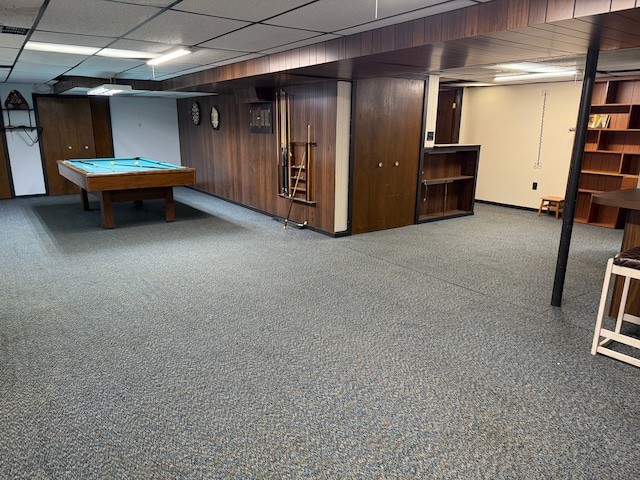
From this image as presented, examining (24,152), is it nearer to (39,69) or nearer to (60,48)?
(39,69)

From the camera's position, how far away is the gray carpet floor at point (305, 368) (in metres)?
2.01

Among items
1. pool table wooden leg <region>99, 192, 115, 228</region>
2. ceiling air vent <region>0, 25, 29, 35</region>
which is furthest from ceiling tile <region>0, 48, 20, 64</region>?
pool table wooden leg <region>99, 192, 115, 228</region>

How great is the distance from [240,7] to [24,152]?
7.91 meters

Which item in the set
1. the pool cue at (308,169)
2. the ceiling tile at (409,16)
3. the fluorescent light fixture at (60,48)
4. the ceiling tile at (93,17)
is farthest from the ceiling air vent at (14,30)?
the pool cue at (308,169)

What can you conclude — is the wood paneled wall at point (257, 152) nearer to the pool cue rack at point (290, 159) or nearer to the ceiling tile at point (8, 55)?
the pool cue rack at point (290, 159)

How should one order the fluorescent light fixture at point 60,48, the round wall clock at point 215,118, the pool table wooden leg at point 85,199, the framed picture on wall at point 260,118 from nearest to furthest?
1. the fluorescent light fixture at point 60,48
2. the framed picture on wall at point 260,118
3. the pool table wooden leg at point 85,199
4. the round wall clock at point 215,118

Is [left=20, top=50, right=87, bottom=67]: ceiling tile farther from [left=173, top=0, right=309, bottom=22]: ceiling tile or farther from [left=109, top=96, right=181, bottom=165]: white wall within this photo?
[left=109, top=96, right=181, bottom=165]: white wall

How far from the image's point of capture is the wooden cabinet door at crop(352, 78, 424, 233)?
227 inches

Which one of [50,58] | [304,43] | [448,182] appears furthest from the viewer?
[448,182]

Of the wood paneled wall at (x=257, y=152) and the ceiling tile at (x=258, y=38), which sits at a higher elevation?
the ceiling tile at (x=258, y=38)

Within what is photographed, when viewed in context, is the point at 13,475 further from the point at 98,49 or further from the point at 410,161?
the point at 410,161

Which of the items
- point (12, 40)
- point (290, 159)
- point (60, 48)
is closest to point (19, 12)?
point (12, 40)

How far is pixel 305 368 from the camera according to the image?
273 centimetres

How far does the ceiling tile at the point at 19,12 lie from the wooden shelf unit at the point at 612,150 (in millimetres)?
6954
